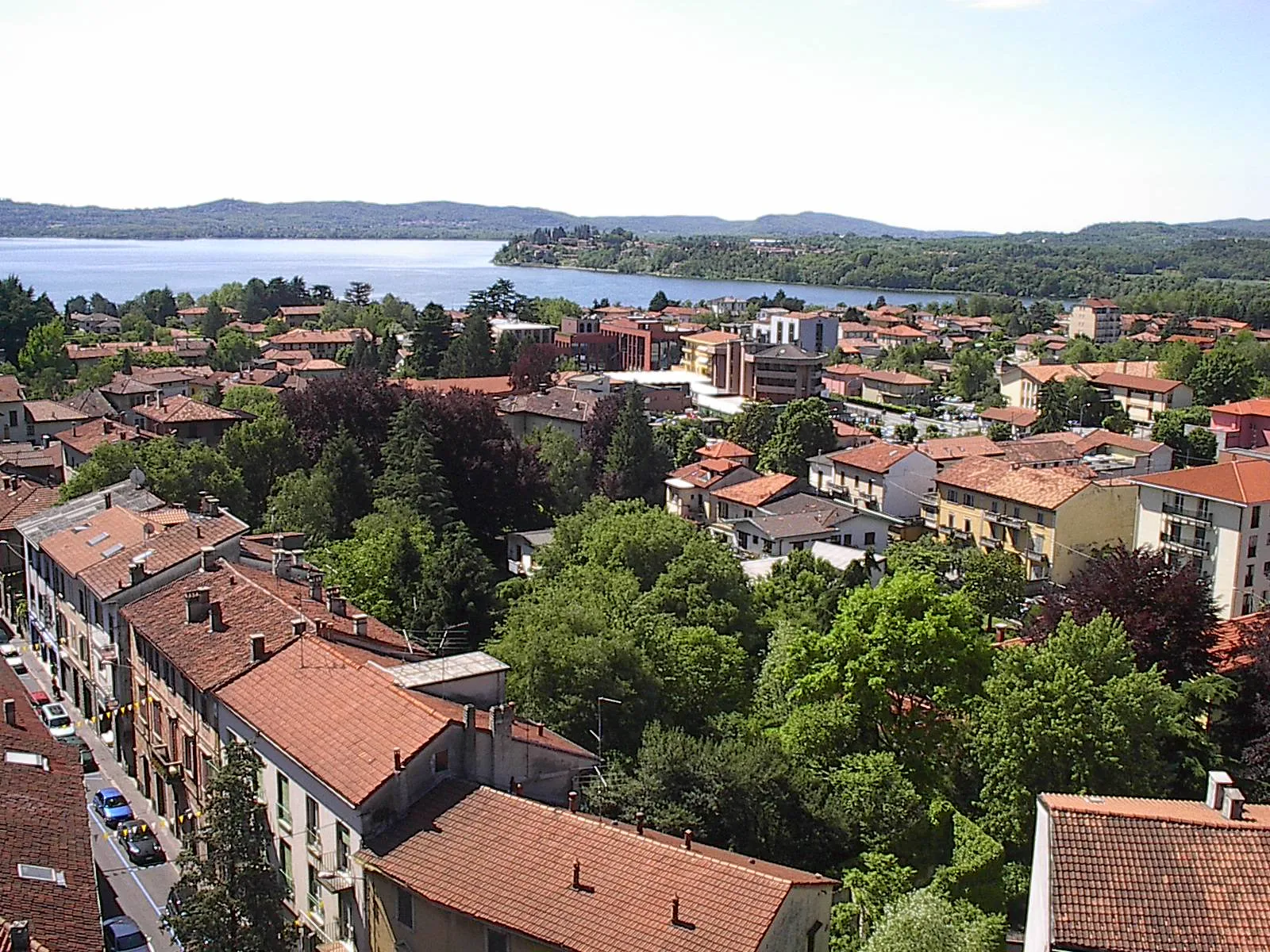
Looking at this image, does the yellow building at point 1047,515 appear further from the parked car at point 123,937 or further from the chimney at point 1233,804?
the parked car at point 123,937

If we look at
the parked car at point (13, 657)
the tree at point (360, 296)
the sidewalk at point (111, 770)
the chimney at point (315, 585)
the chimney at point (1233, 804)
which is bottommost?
the sidewalk at point (111, 770)

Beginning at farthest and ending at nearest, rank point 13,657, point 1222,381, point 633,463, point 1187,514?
point 1222,381
point 633,463
point 1187,514
point 13,657

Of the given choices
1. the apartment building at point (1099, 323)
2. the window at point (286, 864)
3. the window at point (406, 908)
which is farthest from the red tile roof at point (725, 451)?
the apartment building at point (1099, 323)

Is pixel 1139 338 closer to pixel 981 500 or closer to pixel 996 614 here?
pixel 981 500

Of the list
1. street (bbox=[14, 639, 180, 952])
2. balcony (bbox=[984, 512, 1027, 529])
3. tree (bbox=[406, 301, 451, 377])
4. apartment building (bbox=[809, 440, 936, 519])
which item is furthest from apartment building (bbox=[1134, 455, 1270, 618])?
tree (bbox=[406, 301, 451, 377])

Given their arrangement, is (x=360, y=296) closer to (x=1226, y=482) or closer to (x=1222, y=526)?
(x=1226, y=482)

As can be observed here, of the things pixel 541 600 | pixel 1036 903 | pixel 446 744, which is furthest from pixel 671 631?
pixel 1036 903

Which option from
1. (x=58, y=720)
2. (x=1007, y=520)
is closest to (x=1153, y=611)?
(x=1007, y=520)
